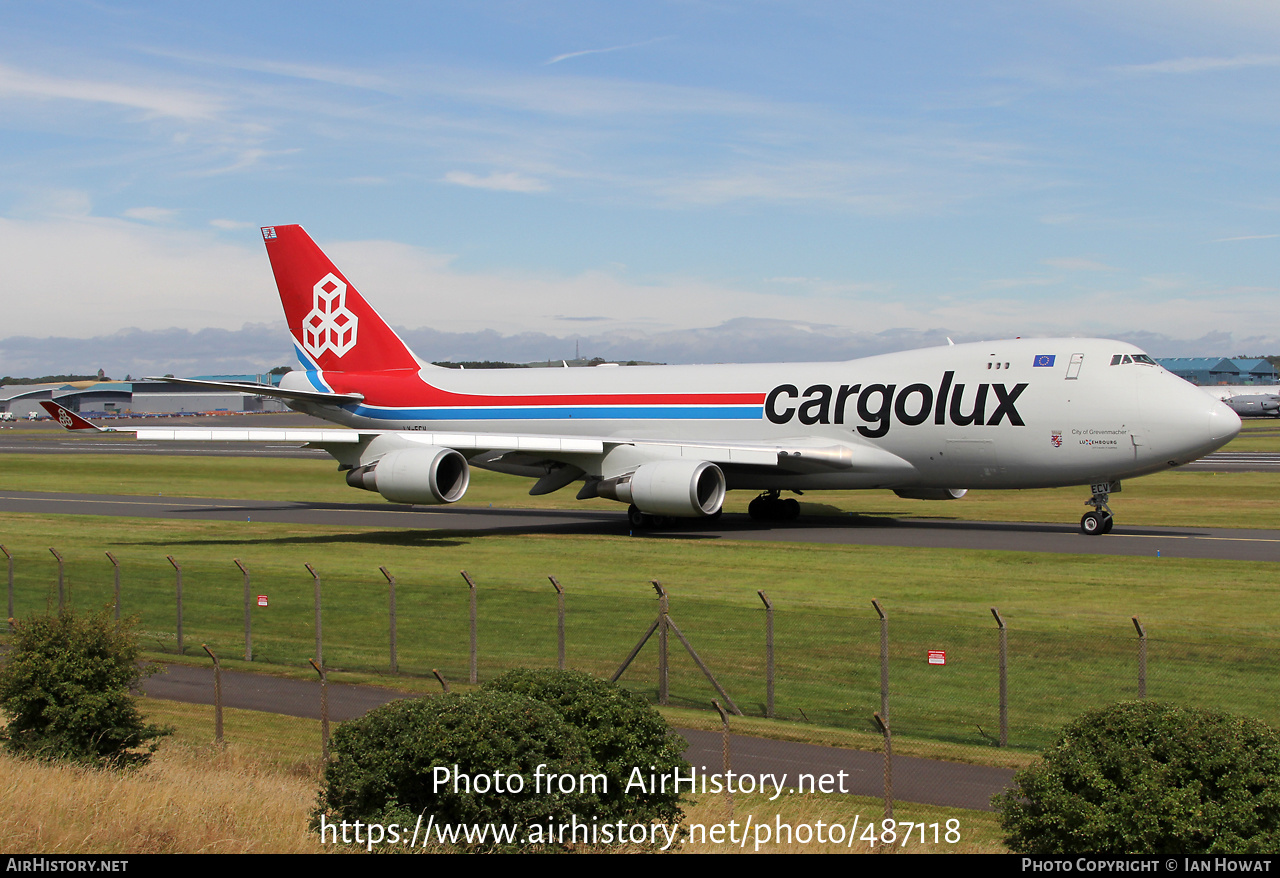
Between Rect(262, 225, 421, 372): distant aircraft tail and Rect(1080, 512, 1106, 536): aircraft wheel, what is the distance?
26.1m

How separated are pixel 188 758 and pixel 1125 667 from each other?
12.0 m

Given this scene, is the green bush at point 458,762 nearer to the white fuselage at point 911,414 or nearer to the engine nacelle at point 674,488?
the engine nacelle at point 674,488

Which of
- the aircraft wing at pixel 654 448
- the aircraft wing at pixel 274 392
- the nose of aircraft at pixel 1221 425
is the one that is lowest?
the aircraft wing at pixel 654 448

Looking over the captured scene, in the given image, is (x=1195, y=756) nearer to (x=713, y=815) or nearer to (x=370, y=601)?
(x=713, y=815)

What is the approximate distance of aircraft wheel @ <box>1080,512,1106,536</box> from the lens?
113 feet

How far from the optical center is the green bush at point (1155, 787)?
25.6 feet

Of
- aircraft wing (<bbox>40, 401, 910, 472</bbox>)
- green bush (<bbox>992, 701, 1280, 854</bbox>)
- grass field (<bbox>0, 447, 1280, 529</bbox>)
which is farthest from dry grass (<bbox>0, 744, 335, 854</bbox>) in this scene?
grass field (<bbox>0, 447, 1280, 529</bbox>)

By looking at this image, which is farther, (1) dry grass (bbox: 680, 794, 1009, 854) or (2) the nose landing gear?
(2) the nose landing gear

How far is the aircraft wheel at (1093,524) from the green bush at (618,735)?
2694 cm

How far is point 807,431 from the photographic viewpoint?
37.8 m

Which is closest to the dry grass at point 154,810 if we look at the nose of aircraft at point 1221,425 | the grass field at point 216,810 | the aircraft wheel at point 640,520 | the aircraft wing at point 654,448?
the grass field at point 216,810

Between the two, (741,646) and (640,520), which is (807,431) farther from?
(741,646)

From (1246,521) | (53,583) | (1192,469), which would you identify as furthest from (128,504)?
(1192,469)

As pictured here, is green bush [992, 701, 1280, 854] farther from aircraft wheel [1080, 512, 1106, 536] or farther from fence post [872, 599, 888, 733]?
aircraft wheel [1080, 512, 1106, 536]
